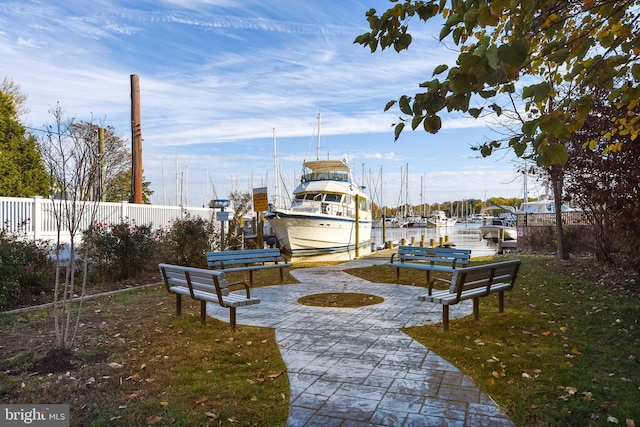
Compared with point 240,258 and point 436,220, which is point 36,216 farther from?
point 436,220

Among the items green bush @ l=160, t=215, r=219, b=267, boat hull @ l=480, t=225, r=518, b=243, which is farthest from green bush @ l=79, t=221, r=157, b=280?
boat hull @ l=480, t=225, r=518, b=243

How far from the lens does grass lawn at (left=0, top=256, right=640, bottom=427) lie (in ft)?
11.3

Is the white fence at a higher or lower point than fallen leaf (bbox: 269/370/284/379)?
higher

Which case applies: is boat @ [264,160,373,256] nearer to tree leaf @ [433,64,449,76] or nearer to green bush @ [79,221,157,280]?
green bush @ [79,221,157,280]

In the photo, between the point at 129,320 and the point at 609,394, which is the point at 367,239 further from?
the point at 609,394

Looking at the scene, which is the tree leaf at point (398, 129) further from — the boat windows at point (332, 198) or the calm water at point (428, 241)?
the boat windows at point (332, 198)

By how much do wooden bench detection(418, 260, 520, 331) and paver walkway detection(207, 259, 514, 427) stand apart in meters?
0.59

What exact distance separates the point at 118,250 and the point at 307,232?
12001mm

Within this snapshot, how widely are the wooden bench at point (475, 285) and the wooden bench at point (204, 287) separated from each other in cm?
239

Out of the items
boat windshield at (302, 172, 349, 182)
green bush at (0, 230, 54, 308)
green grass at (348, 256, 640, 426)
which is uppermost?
boat windshield at (302, 172, 349, 182)

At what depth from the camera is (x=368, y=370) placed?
432cm

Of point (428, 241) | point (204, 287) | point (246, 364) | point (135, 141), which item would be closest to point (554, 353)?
point (246, 364)

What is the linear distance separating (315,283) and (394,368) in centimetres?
603

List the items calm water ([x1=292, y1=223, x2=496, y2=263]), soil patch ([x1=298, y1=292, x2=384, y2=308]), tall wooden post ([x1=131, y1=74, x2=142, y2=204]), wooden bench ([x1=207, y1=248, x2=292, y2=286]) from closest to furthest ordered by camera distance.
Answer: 1. soil patch ([x1=298, y1=292, x2=384, y2=308])
2. wooden bench ([x1=207, y1=248, x2=292, y2=286])
3. tall wooden post ([x1=131, y1=74, x2=142, y2=204])
4. calm water ([x1=292, y1=223, x2=496, y2=263])
